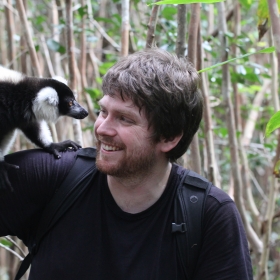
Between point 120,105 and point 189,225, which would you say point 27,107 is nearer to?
point 120,105

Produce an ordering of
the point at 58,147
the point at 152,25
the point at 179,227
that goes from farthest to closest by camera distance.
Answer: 1. the point at 152,25
2. the point at 58,147
3. the point at 179,227

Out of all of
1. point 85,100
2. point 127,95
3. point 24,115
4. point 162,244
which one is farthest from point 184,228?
point 85,100

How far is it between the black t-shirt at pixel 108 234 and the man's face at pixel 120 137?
182mm

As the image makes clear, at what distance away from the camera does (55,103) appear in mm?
2814

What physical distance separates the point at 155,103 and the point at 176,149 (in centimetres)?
25

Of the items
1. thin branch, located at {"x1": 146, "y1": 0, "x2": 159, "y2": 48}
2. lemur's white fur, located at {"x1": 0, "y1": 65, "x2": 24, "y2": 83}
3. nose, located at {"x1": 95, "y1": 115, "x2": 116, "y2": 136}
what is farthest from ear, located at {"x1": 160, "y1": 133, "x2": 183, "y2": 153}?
lemur's white fur, located at {"x1": 0, "y1": 65, "x2": 24, "y2": 83}

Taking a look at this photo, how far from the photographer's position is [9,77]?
2590 mm

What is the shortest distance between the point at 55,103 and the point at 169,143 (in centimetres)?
119

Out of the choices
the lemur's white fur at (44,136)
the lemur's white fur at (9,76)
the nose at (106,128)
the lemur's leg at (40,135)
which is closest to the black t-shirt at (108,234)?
the nose at (106,128)

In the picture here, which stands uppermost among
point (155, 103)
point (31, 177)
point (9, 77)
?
point (9, 77)

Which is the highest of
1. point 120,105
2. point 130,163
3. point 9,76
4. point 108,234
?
point 9,76

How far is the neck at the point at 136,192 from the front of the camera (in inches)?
70.8

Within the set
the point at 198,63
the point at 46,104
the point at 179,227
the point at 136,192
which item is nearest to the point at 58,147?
the point at 136,192

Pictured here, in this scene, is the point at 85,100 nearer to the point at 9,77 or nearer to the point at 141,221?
the point at 9,77
